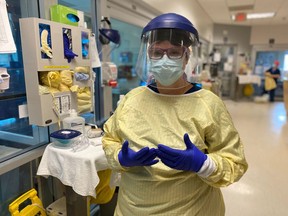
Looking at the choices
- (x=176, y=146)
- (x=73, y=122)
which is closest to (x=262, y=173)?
(x=73, y=122)

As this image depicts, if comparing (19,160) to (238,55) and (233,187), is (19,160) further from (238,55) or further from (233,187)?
(238,55)

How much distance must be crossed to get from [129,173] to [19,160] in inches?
36.4

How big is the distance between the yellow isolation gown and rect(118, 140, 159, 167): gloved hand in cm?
6

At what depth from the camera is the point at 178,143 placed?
91cm

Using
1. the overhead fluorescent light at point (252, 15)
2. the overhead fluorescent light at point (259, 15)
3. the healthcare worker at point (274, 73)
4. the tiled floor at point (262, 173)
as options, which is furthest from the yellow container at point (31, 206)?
the healthcare worker at point (274, 73)

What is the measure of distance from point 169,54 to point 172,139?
1.18 feet

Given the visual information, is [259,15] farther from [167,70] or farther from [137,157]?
[137,157]

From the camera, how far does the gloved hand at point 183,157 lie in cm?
79

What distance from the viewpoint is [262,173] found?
303 centimetres

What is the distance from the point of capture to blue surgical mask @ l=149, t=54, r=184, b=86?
3.23 feet

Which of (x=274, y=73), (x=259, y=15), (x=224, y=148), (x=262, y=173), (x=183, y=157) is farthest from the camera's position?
(x=274, y=73)

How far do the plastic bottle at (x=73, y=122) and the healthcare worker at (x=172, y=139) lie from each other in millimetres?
753

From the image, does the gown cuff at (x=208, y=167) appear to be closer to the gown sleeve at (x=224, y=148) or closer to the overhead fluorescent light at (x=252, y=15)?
the gown sleeve at (x=224, y=148)

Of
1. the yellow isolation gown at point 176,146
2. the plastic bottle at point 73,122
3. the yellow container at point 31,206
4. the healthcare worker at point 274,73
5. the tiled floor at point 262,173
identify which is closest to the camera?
the yellow isolation gown at point 176,146
